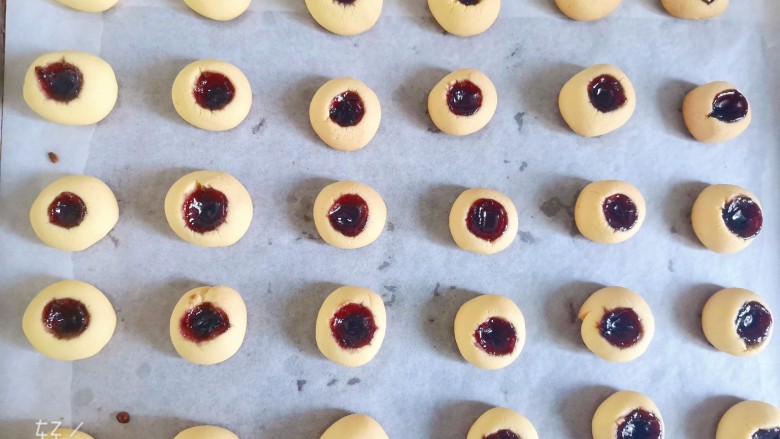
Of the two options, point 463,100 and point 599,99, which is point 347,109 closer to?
point 463,100

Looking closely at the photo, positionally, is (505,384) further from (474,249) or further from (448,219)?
(448,219)

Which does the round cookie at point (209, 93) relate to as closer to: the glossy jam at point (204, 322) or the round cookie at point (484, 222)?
the glossy jam at point (204, 322)

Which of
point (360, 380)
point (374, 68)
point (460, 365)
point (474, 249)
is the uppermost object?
point (374, 68)

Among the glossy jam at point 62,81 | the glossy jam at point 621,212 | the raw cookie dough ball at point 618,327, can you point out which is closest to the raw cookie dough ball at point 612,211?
the glossy jam at point 621,212

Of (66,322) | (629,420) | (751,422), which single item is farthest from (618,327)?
(66,322)

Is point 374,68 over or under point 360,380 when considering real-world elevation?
over

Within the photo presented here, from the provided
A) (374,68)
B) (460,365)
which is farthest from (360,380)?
(374,68)
